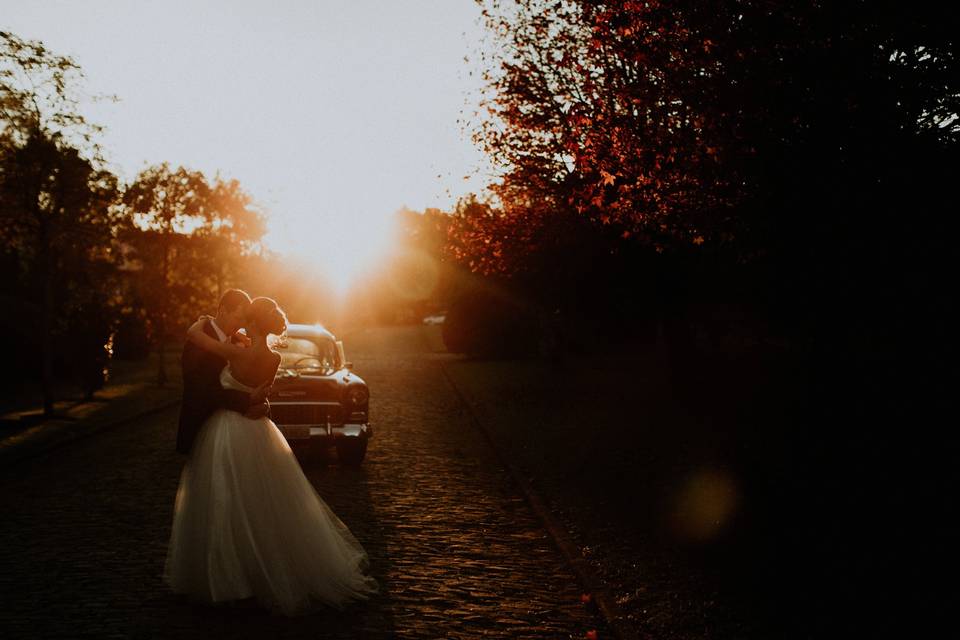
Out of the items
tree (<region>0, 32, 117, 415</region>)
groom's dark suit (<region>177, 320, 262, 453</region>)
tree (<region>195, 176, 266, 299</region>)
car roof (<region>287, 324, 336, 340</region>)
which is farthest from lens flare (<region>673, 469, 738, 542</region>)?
tree (<region>195, 176, 266, 299</region>)

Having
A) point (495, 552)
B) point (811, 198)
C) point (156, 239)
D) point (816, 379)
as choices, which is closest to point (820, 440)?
point (816, 379)

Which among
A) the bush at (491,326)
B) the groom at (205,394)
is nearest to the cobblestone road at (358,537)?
the groom at (205,394)

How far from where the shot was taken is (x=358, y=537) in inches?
339

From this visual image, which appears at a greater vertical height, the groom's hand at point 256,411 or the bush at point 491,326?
the groom's hand at point 256,411

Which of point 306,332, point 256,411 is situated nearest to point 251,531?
point 256,411

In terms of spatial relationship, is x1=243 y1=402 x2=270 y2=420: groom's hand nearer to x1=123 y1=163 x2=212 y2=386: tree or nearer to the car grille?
the car grille

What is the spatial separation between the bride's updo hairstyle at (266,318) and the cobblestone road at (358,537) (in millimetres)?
1738

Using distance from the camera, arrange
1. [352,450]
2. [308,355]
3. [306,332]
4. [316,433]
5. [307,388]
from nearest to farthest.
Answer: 1. [316,433]
2. [307,388]
3. [352,450]
4. [308,355]
5. [306,332]

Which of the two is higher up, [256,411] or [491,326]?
[256,411]

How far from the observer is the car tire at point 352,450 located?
41.9 ft

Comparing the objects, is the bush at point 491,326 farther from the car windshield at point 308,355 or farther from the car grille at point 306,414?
the car grille at point 306,414

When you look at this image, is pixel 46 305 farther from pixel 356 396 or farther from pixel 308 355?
pixel 356 396

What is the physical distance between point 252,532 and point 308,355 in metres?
7.51

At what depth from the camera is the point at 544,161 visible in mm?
22156
